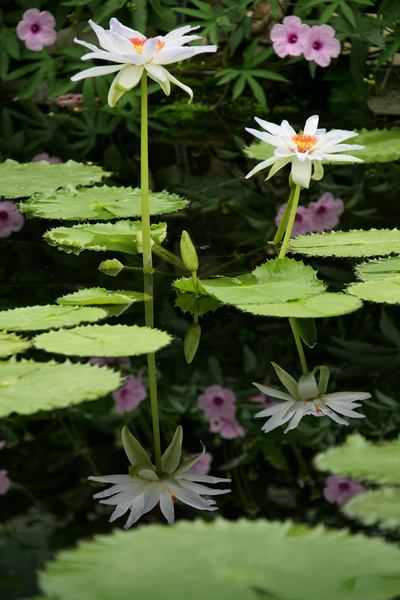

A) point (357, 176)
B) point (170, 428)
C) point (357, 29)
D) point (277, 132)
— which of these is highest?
point (357, 29)

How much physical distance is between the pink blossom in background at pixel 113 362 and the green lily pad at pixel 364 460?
43 centimetres

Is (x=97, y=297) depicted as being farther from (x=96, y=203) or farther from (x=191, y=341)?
(x=96, y=203)

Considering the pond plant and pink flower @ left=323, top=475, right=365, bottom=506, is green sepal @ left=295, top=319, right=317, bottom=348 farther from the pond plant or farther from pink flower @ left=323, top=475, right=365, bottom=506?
pink flower @ left=323, top=475, right=365, bottom=506

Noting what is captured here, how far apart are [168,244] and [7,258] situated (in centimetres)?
42

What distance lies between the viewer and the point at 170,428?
1.05 m

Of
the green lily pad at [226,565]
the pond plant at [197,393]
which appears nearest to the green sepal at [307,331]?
the pond plant at [197,393]

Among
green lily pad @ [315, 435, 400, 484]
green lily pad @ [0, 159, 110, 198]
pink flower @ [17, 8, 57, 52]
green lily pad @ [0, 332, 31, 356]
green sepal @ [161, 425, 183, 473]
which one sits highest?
pink flower @ [17, 8, 57, 52]

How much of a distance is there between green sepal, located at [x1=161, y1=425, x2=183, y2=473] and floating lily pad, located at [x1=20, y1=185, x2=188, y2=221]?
1070 mm

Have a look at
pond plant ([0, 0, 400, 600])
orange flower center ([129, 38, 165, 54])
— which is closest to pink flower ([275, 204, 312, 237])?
pond plant ([0, 0, 400, 600])

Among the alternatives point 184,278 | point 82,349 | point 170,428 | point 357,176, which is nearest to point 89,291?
point 184,278

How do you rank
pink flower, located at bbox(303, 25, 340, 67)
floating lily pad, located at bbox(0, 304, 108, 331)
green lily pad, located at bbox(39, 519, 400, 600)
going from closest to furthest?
green lily pad, located at bbox(39, 519, 400, 600) → floating lily pad, located at bbox(0, 304, 108, 331) → pink flower, located at bbox(303, 25, 340, 67)

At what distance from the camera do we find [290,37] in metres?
3.35

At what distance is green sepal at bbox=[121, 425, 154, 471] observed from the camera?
0.95m

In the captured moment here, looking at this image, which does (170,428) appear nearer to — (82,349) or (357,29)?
(82,349)
